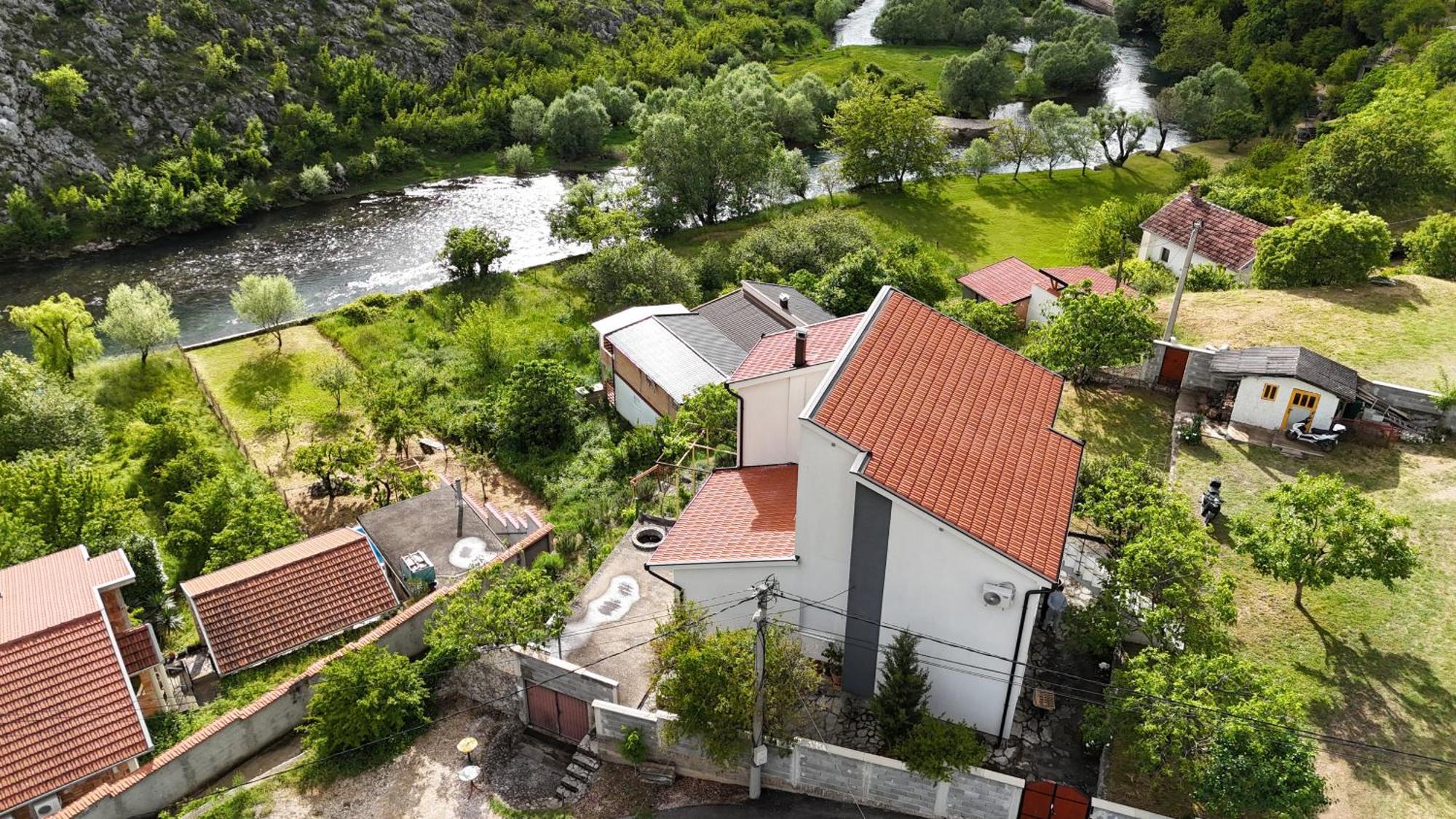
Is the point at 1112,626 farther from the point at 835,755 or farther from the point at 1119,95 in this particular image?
the point at 1119,95

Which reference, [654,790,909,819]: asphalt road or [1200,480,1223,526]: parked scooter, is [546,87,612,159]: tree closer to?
[1200,480,1223,526]: parked scooter

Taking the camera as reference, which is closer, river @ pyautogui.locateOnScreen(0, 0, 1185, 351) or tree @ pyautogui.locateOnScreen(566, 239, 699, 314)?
tree @ pyautogui.locateOnScreen(566, 239, 699, 314)

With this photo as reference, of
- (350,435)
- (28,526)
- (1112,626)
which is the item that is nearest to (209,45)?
(350,435)

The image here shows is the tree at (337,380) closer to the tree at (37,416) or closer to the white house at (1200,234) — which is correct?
the tree at (37,416)

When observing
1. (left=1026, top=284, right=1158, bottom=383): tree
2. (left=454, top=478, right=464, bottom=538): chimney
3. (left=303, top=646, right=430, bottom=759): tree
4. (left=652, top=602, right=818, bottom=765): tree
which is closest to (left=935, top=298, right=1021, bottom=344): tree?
(left=1026, top=284, right=1158, bottom=383): tree

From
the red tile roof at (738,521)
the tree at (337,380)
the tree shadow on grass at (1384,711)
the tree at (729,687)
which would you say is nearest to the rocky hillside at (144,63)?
the tree at (337,380)

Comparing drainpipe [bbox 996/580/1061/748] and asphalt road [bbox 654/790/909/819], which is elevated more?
drainpipe [bbox 996/580/1061/748]
